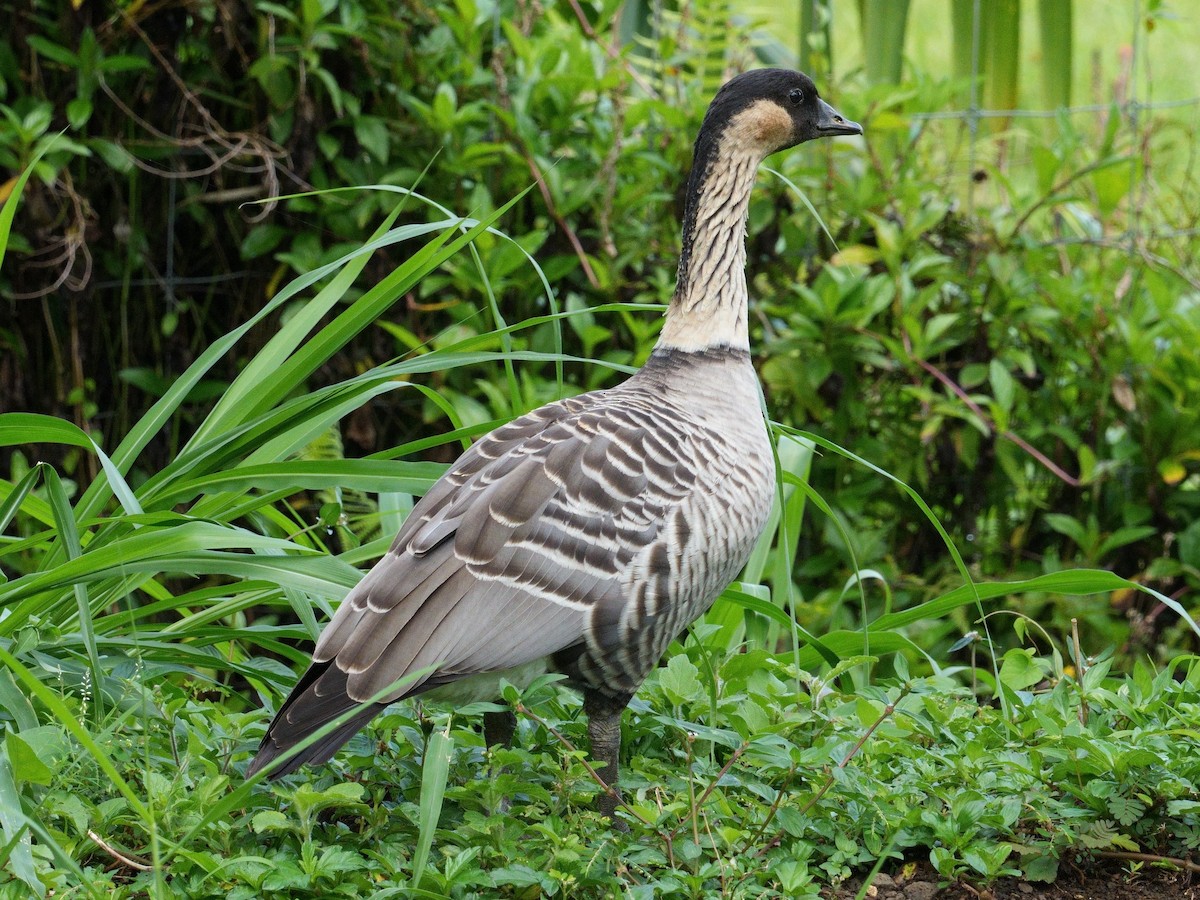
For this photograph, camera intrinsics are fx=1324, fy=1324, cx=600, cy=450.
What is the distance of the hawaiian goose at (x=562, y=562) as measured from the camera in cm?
261

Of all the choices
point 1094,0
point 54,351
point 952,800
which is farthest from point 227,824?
point 1094,0

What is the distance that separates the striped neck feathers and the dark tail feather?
1.32 meters

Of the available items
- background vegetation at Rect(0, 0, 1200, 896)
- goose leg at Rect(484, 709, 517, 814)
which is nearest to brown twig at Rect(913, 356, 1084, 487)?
background vegetation at Rect(0, 0, 1200, 896)

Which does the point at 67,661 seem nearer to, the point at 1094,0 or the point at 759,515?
the point at 759,515

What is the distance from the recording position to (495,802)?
2574 millimetres

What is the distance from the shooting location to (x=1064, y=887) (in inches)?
107

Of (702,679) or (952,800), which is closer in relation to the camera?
(952,800)

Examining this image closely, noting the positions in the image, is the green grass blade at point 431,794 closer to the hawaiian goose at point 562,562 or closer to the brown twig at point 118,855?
the hawaiian goose at point 562,562

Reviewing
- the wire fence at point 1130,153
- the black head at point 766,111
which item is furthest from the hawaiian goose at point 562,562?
the wire fence at point 1130,153

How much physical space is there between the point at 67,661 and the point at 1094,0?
1077 cm

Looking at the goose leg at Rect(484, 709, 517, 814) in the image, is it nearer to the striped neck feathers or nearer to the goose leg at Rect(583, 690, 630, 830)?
the goose leg at Rect(583, 690, 630, 830)

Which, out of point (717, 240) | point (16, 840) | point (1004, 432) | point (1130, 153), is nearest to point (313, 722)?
point (16, 840)

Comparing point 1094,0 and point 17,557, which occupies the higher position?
point 1094,0

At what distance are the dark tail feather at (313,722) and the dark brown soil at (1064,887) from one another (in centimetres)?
100
